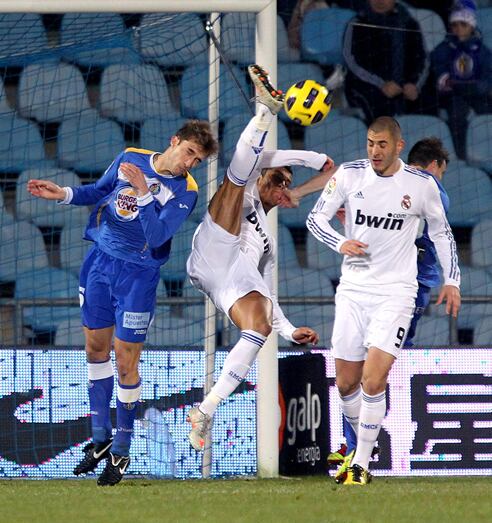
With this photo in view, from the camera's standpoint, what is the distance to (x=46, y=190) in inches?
279

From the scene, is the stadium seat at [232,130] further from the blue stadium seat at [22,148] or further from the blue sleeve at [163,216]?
the blue sleeve at [163,216]

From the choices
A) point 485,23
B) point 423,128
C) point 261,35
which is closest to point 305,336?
point 261,35

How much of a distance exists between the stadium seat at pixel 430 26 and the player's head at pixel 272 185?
4.84 m

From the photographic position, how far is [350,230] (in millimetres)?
7469

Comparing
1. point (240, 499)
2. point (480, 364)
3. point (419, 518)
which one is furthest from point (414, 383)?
point (419, 518)

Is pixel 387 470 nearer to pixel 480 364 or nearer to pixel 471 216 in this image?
pixel 480 364

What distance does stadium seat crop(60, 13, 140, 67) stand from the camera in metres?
8.78

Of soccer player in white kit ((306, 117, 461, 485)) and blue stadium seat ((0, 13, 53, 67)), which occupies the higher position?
blue stadium seat ((0, 13, 53, 67))

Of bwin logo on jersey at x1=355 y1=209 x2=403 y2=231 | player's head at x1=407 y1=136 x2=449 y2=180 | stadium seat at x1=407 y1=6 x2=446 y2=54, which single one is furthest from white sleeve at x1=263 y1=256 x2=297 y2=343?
stadium seat at x1=407 y1=6 x2=446 y2=54

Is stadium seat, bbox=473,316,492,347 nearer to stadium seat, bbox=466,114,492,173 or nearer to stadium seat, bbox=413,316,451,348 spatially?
stadium seat, bbox=413,316,451,348

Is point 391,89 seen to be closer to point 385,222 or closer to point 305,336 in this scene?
point 385,222

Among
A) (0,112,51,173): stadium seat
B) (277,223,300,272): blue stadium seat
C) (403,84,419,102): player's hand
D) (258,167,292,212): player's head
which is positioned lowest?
(277,223,300,272): blue stadium seat

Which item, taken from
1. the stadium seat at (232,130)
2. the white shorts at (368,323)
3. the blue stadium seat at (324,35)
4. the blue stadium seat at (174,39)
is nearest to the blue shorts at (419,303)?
the white shorts at (368,323)

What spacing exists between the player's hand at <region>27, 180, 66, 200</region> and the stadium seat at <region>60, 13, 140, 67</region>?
6.36ft
